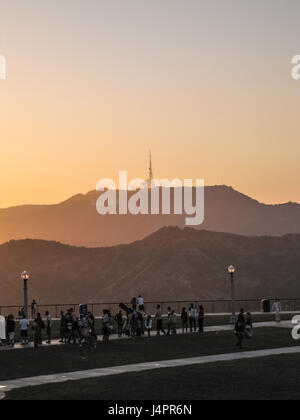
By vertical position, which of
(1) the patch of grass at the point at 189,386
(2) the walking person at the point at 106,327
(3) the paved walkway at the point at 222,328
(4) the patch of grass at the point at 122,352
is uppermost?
(2) the walking person at the point at 106,327

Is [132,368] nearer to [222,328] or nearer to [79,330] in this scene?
[79,330]

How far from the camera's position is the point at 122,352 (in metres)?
33.8

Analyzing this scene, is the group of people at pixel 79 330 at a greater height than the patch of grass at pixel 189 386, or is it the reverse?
the group of people at pixel 79 330

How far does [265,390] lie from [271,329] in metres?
21.9

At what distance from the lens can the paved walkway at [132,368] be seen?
25.3 meters

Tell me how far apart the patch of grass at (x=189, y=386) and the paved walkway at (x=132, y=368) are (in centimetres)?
85

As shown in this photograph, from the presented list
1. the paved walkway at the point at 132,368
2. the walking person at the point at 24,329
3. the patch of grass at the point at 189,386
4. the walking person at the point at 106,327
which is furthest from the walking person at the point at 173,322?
the patch of grass at the point at 189,386

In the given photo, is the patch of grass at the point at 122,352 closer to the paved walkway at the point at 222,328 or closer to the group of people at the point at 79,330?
the group of people at the point at 79,330

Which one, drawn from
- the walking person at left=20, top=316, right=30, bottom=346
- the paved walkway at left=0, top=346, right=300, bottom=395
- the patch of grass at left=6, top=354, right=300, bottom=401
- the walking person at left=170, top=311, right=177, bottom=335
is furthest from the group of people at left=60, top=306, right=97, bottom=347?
the patch of grass at left=6, top=354, right=300, bottom=401

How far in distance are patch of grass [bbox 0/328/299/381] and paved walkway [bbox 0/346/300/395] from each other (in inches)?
36.0

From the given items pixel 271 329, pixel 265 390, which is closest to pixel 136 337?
pixel 271 329

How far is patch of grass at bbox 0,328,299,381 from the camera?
2939 cm
